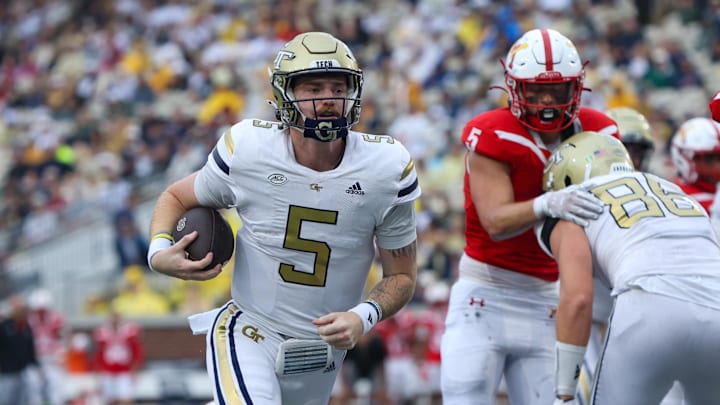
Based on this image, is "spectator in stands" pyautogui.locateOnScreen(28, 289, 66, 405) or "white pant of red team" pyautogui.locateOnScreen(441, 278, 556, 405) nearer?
"white pant of red team" pyautogui.locateOnScreen(441, 278, 556, 405)

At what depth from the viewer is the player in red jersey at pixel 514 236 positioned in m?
5.37

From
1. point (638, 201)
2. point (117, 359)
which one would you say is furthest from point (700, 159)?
point (117, 359)

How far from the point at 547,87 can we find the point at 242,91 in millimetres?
12070

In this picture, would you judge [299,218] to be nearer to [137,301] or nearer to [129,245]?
[137,301]

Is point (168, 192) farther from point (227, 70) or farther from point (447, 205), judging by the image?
point (227, 70)

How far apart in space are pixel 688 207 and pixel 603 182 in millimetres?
345

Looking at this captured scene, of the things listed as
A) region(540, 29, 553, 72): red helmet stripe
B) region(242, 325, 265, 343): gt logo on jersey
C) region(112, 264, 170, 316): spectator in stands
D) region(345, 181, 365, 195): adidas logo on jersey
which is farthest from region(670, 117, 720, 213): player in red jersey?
region(112, 264, 170, 316): spectator in stands

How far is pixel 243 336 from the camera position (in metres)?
4.89

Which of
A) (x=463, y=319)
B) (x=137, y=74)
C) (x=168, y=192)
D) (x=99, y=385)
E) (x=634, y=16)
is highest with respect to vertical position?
(x=168, y=192)

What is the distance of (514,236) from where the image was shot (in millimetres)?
5531

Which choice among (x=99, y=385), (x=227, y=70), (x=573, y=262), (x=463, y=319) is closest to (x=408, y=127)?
(x=227, y=70)

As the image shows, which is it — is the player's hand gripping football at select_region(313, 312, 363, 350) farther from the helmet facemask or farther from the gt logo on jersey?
the helmet facemask

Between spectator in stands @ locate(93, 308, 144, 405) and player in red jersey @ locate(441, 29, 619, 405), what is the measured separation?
8.12m

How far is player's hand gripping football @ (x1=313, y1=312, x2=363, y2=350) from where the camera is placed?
178 inches
